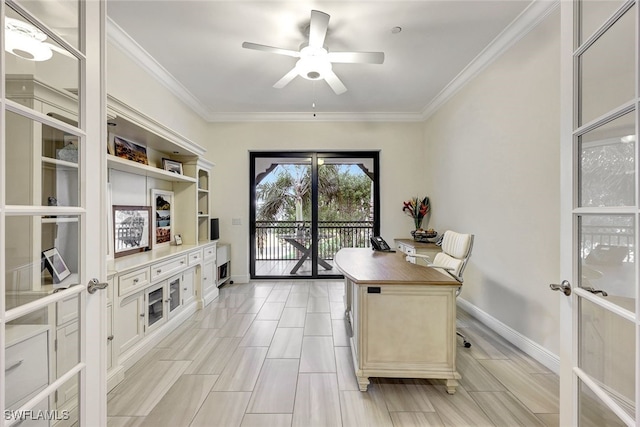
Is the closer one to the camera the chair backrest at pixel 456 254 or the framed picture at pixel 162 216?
the chair backrest at pixel 456 254

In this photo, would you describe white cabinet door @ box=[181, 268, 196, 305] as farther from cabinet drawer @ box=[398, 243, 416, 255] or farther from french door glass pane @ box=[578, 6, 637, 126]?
french door glass pane @ box=[578, 6, 637, 126]

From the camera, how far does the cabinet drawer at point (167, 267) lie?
2.40m

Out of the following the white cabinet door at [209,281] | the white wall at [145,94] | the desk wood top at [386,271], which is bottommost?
the white cabinet door at [209,281]

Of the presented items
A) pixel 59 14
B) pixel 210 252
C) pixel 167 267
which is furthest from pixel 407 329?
pixel 210 252

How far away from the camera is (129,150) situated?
2.61m

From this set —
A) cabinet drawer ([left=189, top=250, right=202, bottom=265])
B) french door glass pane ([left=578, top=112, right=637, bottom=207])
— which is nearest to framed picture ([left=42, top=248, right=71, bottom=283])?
cabinet drawer ([left=189, top=250, right=202, bottom=265])

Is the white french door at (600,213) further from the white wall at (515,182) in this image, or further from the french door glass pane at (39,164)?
Answer: the french door glass pane at (39,164)

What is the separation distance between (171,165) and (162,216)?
646 millimetres

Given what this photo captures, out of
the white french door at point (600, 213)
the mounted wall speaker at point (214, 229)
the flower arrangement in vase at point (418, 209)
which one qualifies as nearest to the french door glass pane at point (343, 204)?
the flower arrangement in vase at point (418, 209)

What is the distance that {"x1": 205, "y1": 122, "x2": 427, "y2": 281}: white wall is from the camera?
14.7 feet

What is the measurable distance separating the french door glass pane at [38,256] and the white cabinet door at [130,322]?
1.16 meters

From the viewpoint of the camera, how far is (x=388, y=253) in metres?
2.95

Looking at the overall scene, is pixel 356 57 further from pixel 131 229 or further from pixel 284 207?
pixel 284 207

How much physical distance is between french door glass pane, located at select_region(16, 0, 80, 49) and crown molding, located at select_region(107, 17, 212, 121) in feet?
5.02
